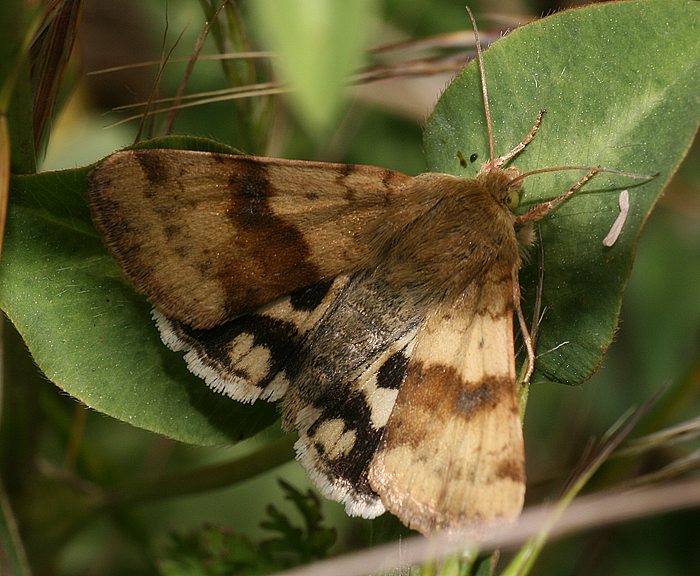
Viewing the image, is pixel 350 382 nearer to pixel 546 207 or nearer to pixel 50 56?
pixel 546 207

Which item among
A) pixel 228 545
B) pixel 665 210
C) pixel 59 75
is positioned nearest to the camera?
pixel 59 75

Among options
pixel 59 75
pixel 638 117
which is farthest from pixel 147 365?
pixel 638 117

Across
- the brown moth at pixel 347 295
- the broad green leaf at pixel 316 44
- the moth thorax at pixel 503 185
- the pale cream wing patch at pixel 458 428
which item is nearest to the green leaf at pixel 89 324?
the brown moth at pixel 347 295

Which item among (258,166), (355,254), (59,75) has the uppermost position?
(59,75)

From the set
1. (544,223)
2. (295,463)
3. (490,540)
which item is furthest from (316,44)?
(295,463)

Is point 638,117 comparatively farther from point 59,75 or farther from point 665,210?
point 665,210

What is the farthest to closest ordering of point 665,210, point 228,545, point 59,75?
point 665,210
point 228,545
point 59,75
